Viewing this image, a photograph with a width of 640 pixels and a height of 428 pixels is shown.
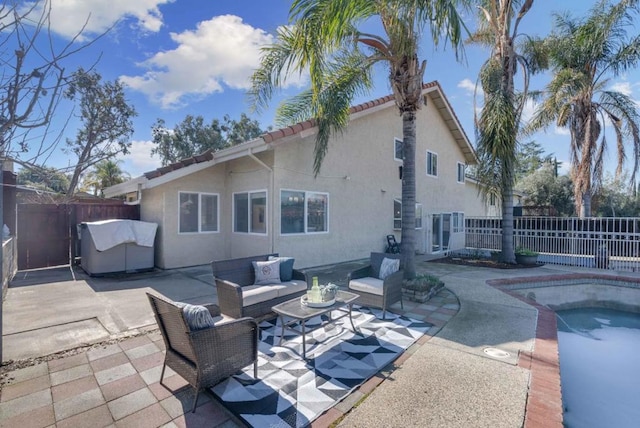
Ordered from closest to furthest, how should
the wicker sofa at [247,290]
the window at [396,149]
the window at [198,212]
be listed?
1. the wicker sofa at [247,290]
2. the window at [198,212]
3. the window at [396,149]

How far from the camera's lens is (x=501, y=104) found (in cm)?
938

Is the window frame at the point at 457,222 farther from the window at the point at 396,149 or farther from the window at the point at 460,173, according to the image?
the window at the point at 396,149

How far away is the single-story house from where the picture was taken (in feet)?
31.1

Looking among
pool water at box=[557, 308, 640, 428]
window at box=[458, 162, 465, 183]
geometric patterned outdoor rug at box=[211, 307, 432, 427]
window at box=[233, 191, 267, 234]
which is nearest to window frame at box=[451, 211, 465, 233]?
window at box=[458, 162, 465, 183]

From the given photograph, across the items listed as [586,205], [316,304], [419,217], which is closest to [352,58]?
[316,304]

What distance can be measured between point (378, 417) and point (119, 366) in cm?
328

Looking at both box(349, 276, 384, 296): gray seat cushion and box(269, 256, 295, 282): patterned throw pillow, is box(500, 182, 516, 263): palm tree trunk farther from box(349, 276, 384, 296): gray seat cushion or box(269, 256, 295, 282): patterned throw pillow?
box(269, 256, 295, 282): patterned throw pillow

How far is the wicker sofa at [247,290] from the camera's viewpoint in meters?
4.95

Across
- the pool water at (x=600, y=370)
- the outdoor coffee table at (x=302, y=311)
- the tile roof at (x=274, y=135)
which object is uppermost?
the tile roof at (x=274, y=135)

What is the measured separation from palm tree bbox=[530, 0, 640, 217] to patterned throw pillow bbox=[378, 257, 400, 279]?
11786mm

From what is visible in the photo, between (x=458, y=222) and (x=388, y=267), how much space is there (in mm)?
12382

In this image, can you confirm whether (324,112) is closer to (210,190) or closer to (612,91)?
(210,190)

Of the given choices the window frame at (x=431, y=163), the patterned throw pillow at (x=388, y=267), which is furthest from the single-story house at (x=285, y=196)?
the patterned throw pillow at (x=388, y=267)

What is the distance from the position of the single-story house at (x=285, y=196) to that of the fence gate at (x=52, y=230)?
1.09 meters
